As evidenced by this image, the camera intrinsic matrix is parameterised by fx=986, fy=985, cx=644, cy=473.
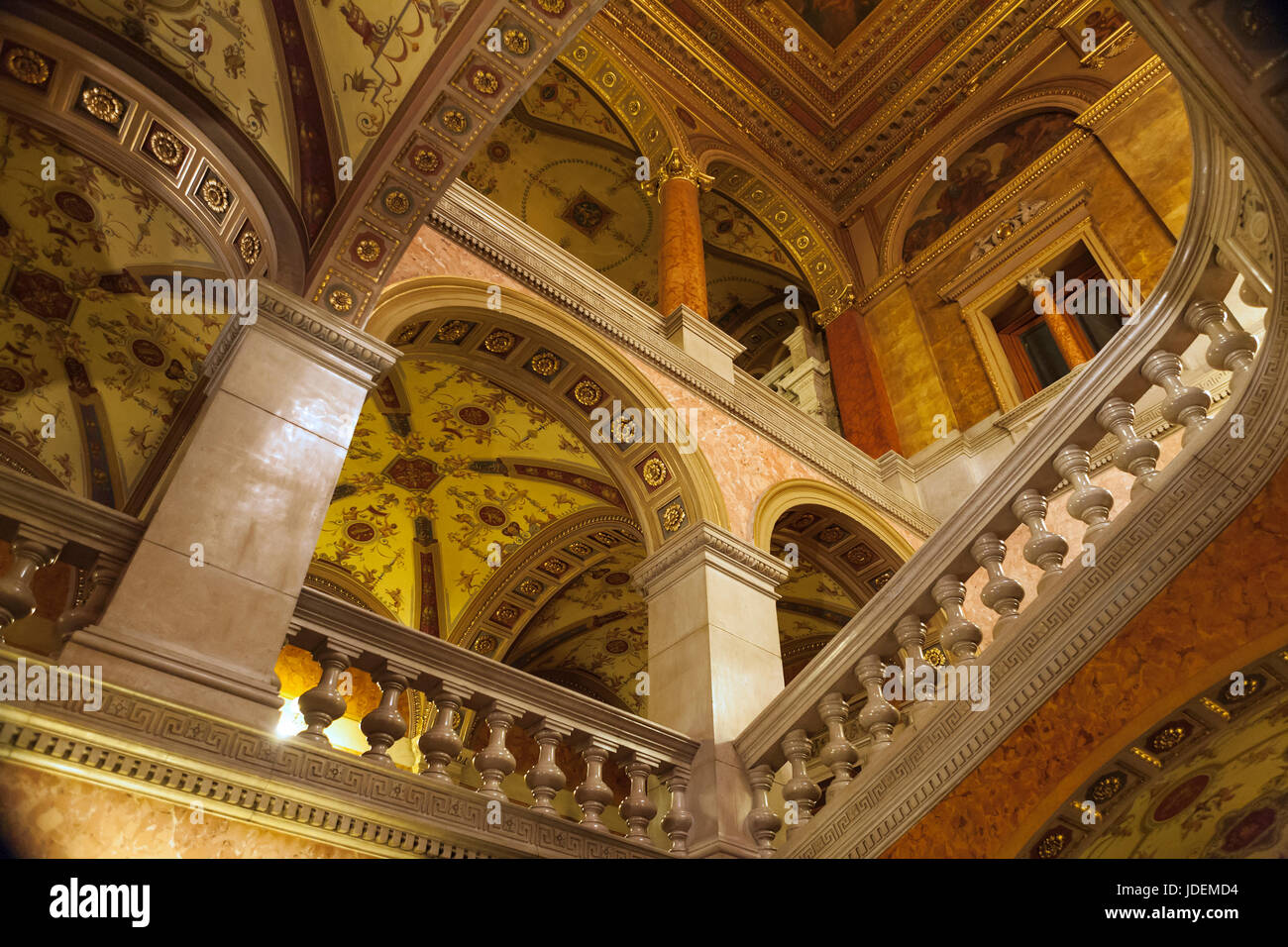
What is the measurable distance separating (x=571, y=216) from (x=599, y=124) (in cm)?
148

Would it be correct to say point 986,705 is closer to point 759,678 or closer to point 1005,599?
point 1005,599

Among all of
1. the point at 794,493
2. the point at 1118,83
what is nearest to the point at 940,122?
the point at 1118,83

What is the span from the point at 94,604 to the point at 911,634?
10.6 ft

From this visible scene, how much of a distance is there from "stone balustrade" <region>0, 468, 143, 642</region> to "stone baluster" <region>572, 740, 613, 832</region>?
6.79 feet

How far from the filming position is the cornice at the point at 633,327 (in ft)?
21.7

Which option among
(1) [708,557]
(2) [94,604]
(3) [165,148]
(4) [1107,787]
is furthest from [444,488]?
(4) [1107,787]

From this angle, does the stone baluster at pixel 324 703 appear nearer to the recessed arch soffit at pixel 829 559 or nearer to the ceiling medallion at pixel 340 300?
the ceiling medallion at pixel 340 300

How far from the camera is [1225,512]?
334 centimetres


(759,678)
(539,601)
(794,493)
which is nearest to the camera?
(759,678)

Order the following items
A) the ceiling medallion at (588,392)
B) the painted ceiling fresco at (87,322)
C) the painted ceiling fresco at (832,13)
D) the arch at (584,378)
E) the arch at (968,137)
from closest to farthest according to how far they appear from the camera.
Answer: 1. the painted ceiling fresco at (87,322)
2. the arch at (584,378)
3. the ceiling medallion at (588,392)
4. the arch at (968,137)
5. the painted ceiling fresco at (832,13)

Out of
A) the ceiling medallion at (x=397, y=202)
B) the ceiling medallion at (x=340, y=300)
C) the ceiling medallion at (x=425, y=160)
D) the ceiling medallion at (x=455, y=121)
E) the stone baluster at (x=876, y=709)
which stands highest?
the ceiling medallion at (x=455, y=121)

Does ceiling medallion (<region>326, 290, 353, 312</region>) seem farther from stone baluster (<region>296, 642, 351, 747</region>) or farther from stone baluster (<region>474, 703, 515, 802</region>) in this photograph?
stone baluster (<region>474, 703, 515, 802</region>)

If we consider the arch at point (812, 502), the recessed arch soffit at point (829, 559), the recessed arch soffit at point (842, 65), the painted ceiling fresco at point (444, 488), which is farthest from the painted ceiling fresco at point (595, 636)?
the recessed arch soffit at point (842, 65)
